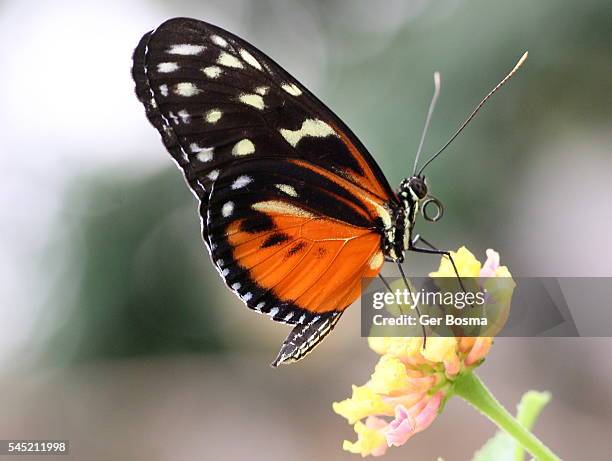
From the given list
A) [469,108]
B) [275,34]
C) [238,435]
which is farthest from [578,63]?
[238,435]

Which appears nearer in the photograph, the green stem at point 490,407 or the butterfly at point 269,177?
the green stem at point 490,407

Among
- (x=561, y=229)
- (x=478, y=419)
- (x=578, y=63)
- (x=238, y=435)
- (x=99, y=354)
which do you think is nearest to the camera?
(x=478, y=419)

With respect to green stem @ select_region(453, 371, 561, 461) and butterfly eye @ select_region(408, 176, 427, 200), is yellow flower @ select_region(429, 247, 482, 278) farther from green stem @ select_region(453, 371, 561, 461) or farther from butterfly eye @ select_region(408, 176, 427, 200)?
butterfly eye @ select_region(408, 176, 427, 200)

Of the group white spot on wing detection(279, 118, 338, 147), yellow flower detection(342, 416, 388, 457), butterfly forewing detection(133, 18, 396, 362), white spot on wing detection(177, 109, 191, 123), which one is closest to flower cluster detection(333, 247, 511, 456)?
yellow flower detection(342, 416, 388, 457)

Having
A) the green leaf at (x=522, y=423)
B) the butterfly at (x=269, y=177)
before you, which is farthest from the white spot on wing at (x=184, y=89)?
the green leaf at (x=522, y=423)

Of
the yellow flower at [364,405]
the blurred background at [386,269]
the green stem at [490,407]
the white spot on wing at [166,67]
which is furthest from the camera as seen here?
the blurred background at [386,269]

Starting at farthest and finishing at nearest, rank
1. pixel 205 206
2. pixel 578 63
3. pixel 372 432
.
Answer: pixel 578 63, pixel 205 206, pixel 372 432

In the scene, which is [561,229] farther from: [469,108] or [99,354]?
[99,354]

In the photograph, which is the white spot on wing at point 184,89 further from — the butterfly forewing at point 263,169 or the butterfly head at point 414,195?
the butterfly head at point 414,195
